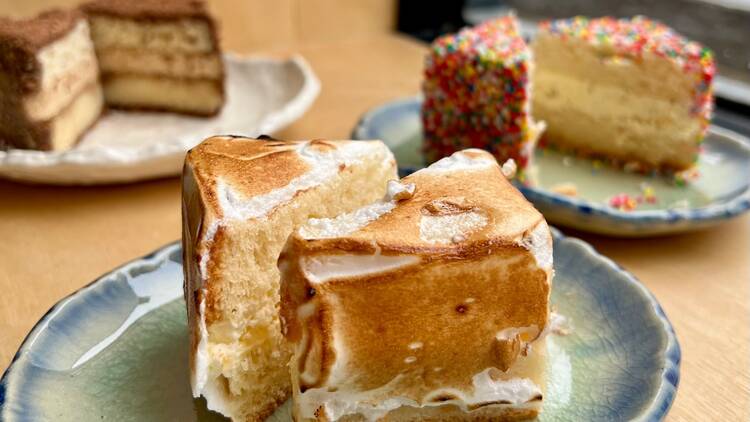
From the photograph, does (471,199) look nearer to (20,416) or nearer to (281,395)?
(281,395)

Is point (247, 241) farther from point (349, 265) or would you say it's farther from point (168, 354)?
point (168, 354)

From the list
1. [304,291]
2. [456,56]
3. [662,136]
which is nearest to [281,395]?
[304,291]

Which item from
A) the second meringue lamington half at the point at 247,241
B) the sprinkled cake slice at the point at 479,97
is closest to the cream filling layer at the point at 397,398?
the second meringue lamington half at the point at 247,241

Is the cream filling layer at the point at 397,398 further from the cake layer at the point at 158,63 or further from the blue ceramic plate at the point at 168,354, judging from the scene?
the cake layer at the point at 158,63

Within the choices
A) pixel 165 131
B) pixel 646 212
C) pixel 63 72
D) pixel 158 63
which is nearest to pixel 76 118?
pixel 63 72

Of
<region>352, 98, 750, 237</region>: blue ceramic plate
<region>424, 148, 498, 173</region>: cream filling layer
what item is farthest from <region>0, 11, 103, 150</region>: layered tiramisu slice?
<region>424, 148, 498, 173</region>: cream filling layer

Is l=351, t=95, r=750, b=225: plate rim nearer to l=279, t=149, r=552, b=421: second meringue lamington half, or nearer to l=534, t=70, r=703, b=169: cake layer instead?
l=534, t=70, r=703, b=169: cake layer
